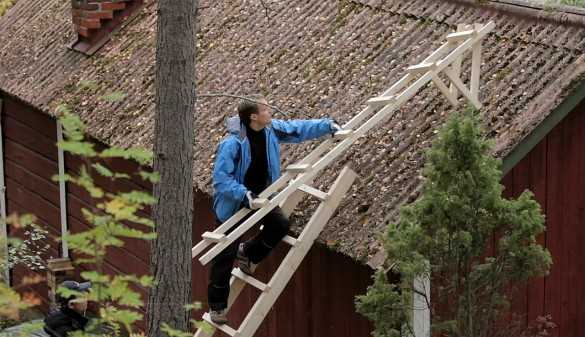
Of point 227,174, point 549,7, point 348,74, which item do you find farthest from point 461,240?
point 348,74

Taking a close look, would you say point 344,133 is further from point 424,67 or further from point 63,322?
point 63,322

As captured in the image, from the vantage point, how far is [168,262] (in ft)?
22.9

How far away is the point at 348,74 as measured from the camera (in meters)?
9.62

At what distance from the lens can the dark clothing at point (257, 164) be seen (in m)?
7.98

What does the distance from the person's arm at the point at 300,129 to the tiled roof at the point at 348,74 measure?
0.57 metres

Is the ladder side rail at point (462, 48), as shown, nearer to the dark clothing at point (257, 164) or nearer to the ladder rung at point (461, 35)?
the ladder rung at point (461, 35)

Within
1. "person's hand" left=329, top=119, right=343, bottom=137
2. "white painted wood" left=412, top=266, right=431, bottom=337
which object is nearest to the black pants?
"person's hand" left=329, top=119, right=343, bottom=137

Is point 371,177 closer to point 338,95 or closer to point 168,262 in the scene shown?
point 338,95

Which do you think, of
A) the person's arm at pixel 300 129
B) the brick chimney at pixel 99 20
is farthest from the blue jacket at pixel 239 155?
the brick chimney at pixel 99 20

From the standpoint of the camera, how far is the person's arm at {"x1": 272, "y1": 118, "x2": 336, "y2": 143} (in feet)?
26.5

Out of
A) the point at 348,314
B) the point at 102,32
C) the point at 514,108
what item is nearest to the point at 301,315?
the point at 348,314

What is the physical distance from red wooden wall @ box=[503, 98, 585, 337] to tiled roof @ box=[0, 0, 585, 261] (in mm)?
594

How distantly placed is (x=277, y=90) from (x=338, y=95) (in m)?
0.71

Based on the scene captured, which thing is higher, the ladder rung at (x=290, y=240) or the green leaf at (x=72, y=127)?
the ladder rung at (x=290, y=240)
